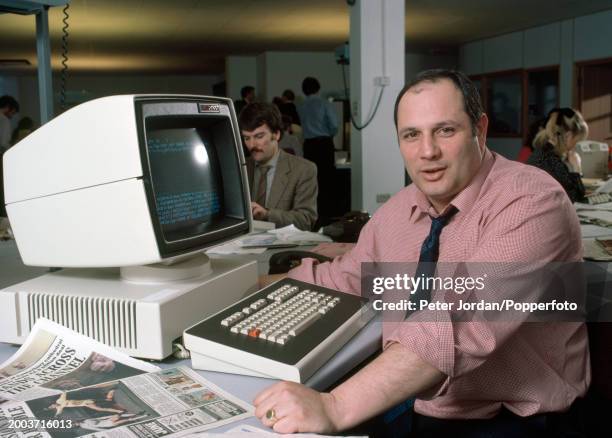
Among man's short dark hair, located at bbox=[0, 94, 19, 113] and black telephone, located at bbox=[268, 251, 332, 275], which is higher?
man's short dark hair, located at bbox=[0, 94, 19, 113]

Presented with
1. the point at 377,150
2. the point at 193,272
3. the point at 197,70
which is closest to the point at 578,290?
the point at 193,272

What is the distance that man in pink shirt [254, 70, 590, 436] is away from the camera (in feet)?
3.06

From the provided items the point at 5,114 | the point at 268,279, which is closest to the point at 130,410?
the point at 268,279

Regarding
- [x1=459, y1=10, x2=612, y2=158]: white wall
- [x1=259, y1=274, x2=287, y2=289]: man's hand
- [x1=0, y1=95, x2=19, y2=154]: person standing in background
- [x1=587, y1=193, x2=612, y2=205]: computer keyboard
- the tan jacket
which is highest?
[x1=459, y1=10, x2=612, y2=158]: white wall

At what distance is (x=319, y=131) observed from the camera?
668 cm

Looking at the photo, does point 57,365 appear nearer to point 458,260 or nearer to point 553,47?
point 458,260

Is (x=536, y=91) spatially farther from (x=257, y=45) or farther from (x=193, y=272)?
(x=193, y=272)

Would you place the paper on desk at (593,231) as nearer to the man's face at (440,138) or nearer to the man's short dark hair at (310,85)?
the man's face at (440,138)

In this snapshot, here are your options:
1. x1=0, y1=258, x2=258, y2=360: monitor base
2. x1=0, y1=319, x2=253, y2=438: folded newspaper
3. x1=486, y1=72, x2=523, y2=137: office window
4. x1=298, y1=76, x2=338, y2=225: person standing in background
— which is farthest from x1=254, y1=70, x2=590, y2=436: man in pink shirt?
x1=486, y1=72, x2=523, y2=137: office window

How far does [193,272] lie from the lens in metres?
1.17

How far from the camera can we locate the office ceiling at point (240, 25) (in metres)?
6.85

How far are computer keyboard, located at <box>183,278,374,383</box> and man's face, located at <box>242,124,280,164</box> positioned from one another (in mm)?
2003

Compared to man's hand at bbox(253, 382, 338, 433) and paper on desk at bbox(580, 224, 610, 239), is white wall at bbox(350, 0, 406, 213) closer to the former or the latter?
paper on desk at bbox(580, 224, 610, 239)

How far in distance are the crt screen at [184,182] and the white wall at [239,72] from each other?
33.7 feet
